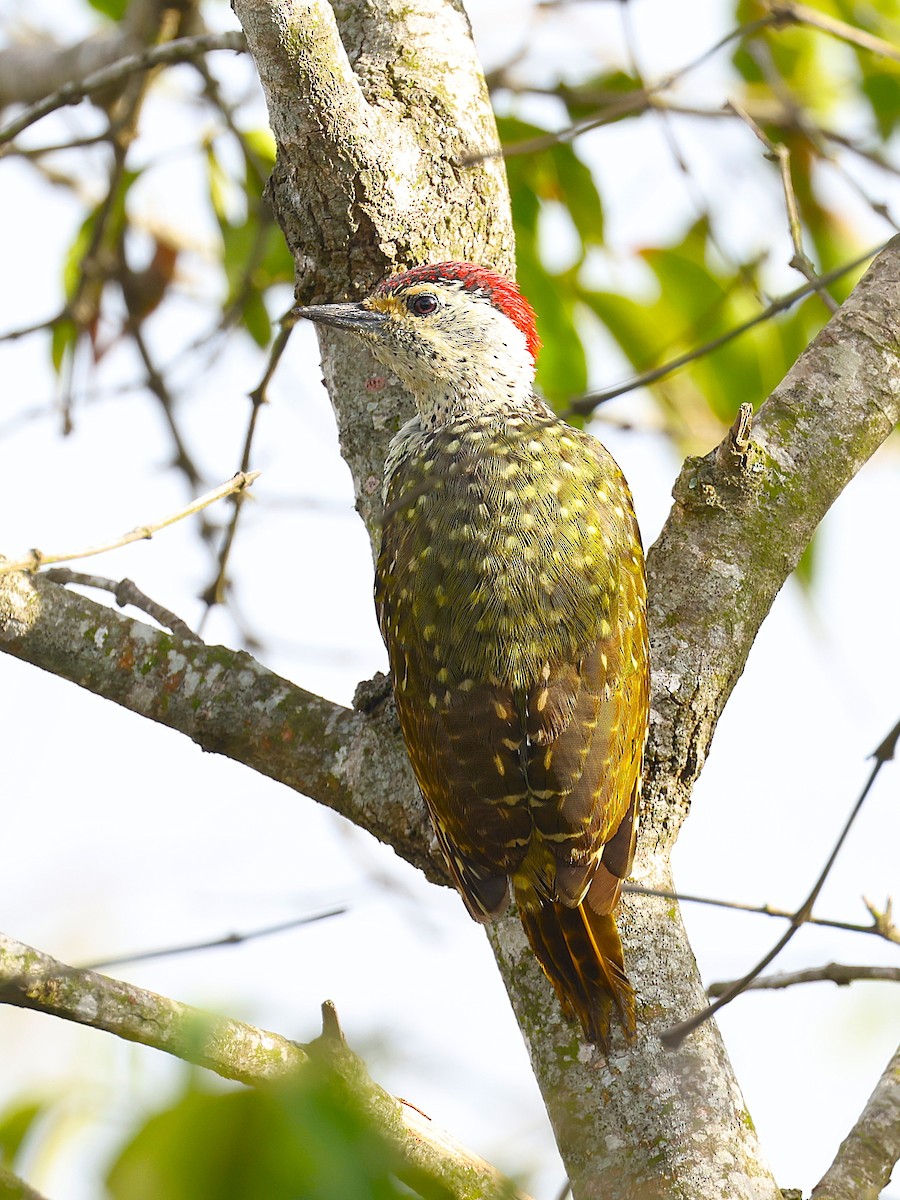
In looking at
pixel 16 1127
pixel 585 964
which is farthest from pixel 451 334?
pixel 16 1127

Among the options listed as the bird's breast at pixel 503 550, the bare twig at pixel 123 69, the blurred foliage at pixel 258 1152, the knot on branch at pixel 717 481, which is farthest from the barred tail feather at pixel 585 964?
the bare twig at pixel 123 69

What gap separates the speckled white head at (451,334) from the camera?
115 inches

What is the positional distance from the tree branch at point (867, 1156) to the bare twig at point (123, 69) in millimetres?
2511

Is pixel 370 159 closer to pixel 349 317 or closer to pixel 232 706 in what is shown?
pixel 349 317

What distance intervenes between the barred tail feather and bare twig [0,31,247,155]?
2030 millimetres

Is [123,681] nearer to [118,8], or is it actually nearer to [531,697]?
[531,697]

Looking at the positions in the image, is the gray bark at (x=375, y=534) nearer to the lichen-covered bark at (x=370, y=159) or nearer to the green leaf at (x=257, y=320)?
the lichen-covered bark at (x=370, y=159)

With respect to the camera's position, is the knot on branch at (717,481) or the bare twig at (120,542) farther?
the knot on branch at (717,481)

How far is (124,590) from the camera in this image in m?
2.78

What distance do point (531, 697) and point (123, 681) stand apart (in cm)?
79

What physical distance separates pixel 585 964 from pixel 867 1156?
51cm

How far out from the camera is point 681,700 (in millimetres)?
2510

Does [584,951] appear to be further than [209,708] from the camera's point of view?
No

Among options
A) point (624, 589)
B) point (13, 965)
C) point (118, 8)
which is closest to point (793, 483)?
point (624, 589)
